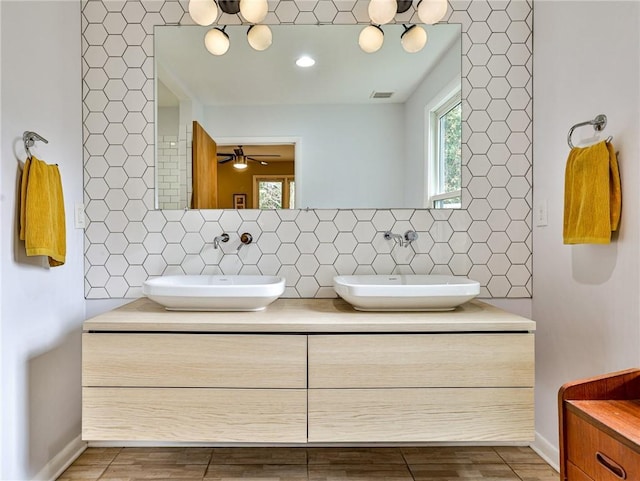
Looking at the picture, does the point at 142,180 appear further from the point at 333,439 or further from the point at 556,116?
the point at 556,116

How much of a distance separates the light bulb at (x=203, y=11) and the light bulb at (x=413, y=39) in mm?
938

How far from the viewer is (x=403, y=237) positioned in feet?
6.93

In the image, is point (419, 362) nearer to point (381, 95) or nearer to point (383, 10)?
point (381, 95)

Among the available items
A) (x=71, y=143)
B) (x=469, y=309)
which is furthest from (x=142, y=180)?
(x=469, y=309)

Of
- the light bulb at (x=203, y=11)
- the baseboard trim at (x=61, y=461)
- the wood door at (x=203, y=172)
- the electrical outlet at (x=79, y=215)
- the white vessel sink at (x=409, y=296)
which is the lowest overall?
the baseboard trim at (x=61, y=461)

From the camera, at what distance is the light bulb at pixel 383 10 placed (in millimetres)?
1930

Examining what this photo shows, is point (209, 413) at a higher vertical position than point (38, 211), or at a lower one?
lower

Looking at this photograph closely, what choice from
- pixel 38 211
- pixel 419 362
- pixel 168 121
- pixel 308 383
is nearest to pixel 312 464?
pixel 308 383

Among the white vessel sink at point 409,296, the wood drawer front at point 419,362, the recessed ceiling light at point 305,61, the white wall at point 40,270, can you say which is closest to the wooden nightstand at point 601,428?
the wood drawer front at point 419,362

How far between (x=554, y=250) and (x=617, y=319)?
1.51ft

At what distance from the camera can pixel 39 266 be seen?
1750 mm

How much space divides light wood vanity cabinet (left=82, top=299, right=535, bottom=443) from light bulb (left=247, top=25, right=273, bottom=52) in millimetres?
1407

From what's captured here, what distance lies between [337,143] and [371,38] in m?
0.53

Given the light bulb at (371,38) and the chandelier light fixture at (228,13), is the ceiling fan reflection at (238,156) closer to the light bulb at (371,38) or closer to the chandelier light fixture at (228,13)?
the chandelier light fixture at (228,13)
